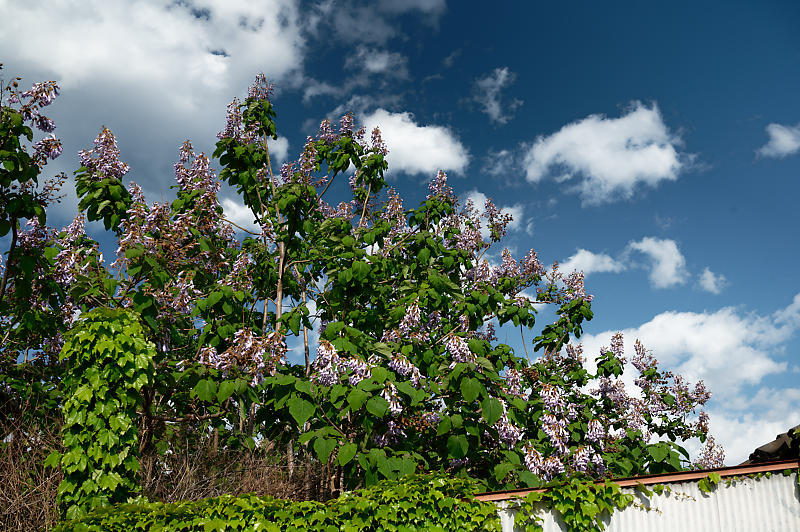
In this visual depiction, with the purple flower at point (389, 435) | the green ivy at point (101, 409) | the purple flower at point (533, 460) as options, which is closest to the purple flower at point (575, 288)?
the purple flower at point (533, 460)

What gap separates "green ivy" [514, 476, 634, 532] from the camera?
7.40m

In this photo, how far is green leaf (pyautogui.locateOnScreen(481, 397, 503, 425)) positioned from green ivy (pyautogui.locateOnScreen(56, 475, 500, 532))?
900mm

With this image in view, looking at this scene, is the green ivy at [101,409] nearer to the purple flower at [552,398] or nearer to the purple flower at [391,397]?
the purple flower at [391,397]

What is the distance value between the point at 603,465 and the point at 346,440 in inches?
189

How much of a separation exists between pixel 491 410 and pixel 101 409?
4.98 meters

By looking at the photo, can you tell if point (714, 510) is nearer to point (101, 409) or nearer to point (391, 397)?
point (391, 397)

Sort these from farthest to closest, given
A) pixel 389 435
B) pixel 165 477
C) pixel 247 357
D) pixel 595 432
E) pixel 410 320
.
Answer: pixel 595 432, pixel 410 320, pixel 165 477, pixel 389 435, pixel 247 357

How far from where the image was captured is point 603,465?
987 cm

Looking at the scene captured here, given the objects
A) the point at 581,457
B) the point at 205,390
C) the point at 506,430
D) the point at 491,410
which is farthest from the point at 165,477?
the point at 581,457

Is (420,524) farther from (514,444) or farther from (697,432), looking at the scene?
(697,432)

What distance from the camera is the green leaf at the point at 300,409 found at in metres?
7.29

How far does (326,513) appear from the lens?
273 inches

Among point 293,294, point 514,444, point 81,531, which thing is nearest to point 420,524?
point 514,444

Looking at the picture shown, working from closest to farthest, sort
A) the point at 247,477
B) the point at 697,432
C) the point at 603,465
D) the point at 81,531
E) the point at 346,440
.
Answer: the point at 81,531 → the point at 346,440 → the point at 247,477 → the point at 603,465 → the point at 697,432
